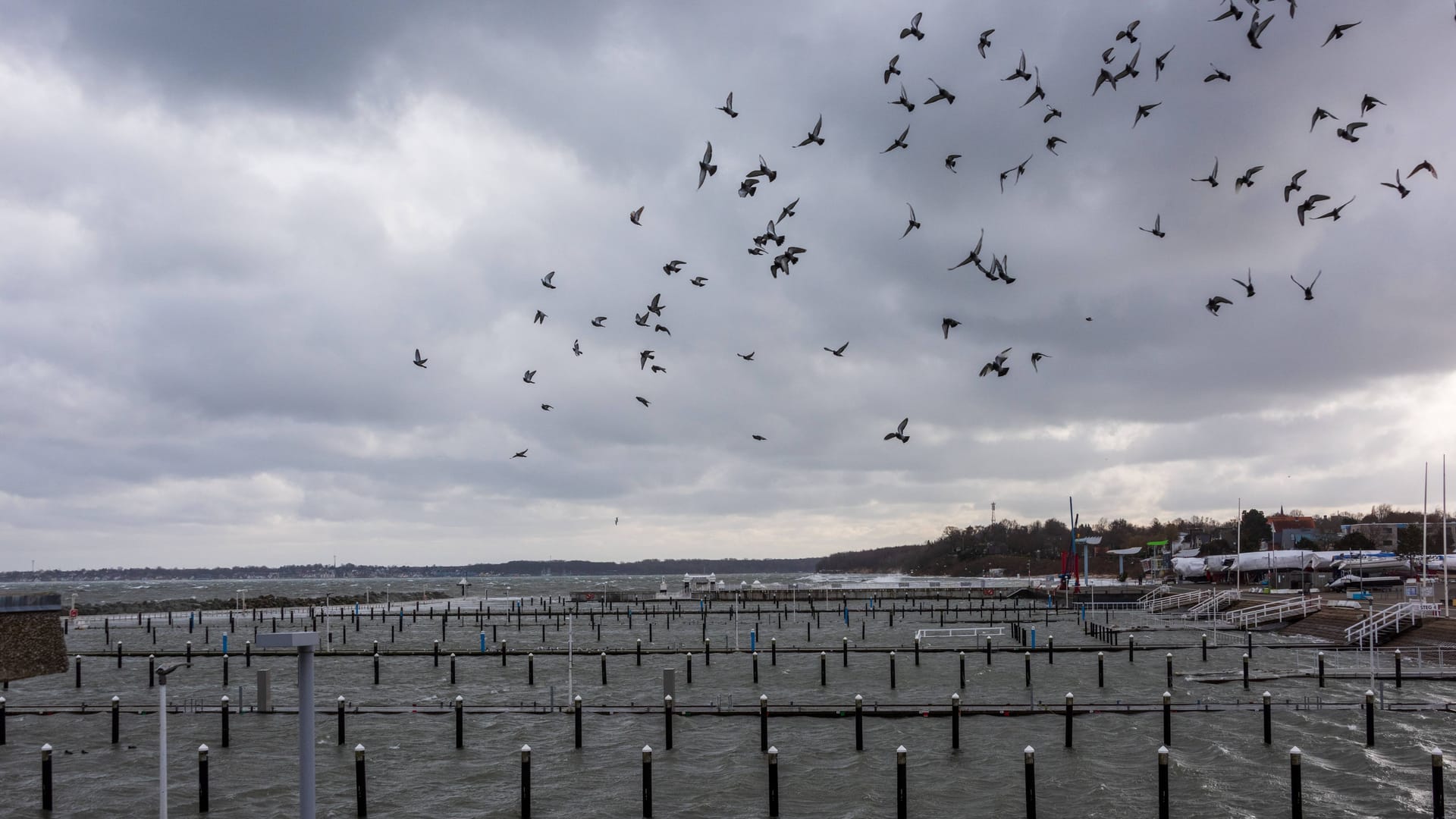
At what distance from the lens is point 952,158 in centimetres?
2994

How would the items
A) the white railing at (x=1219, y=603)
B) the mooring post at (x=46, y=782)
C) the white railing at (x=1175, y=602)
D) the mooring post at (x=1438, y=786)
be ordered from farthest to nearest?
1. the white railing at (x=1175, y=602)
2. the white railing at (x=1219, y=603)
3. the mooring post at (x=46, y=782)
4. the mooring post at (x=1438, y=786)

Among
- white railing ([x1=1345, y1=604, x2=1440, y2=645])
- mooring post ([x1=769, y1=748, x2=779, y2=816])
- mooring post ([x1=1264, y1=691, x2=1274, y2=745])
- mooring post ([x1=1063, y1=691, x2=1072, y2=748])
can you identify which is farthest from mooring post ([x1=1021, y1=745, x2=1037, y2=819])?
white railing ([x1=1345, y1=604, x2=1440, y2=645])

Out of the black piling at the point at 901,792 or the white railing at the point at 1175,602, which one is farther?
the white railing at the point at 1175,602

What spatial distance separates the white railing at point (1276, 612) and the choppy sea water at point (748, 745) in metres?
23.2

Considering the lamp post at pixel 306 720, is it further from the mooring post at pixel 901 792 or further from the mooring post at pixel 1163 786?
the mooring post at pixel 1163 786

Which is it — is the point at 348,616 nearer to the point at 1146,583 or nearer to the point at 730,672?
the point at 730,672

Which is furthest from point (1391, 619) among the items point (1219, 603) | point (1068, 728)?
point (1068, 728)

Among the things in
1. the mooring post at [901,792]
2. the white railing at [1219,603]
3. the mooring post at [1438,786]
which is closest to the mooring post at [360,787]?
the mooring post at [901,792]

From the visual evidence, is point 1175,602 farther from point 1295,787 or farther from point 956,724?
point 1295,787

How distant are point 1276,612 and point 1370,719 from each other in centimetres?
5731

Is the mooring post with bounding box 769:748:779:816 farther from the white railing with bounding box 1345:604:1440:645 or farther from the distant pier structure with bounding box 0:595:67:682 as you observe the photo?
the white railing with bounding box 1345:604:1440:645

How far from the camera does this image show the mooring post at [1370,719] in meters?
38.4

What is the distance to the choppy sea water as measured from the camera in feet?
107

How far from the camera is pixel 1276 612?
298 feet
